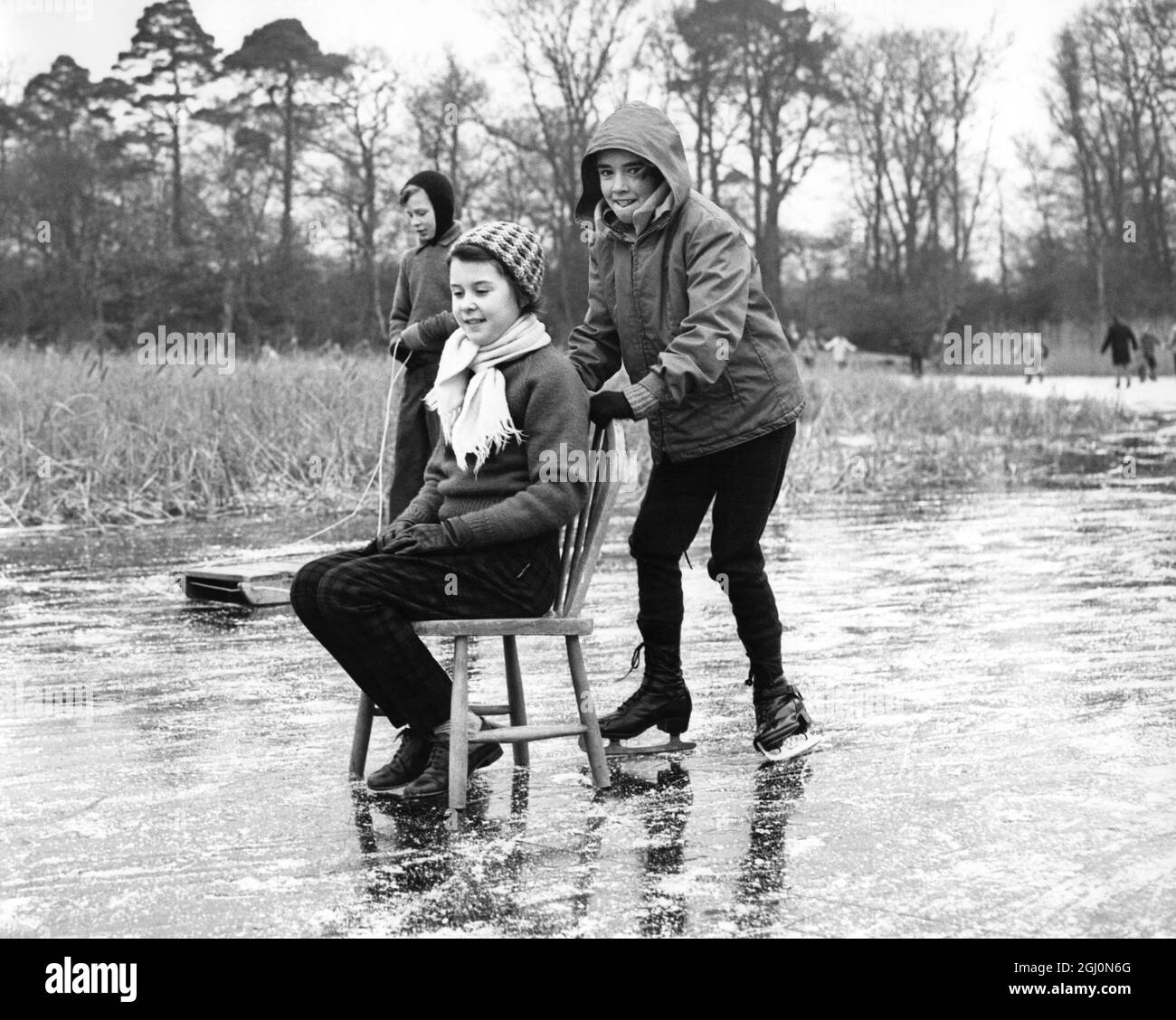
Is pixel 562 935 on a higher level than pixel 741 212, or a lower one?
lower

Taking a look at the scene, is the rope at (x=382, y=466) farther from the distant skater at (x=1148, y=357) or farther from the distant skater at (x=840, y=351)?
the distant skater at (x=840, y=351)

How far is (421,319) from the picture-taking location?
317 inches

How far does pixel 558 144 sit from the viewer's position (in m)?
41.8

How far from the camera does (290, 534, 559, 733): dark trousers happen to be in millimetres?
4586

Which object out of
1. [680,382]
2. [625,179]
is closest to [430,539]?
[680,382]

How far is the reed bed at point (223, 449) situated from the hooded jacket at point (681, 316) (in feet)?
27.8

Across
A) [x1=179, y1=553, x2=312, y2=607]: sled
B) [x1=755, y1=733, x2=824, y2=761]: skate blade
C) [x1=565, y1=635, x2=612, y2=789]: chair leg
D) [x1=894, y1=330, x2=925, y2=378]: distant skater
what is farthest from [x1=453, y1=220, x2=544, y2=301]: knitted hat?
[x1=894, y1=330, x2=925, y2=378]: distant skater

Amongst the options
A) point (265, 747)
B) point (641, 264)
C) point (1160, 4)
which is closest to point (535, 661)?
point (265, 747)

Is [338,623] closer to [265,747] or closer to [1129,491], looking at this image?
[265,747]

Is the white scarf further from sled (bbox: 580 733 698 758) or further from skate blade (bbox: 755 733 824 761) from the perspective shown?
skate blade (bbox: 755 733 824 761)

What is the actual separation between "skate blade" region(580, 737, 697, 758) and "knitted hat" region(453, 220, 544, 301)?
4.57 feet

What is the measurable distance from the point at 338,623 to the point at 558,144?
1505 inches

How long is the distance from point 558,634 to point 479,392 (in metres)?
0.68

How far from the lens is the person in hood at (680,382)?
4.91 metres
